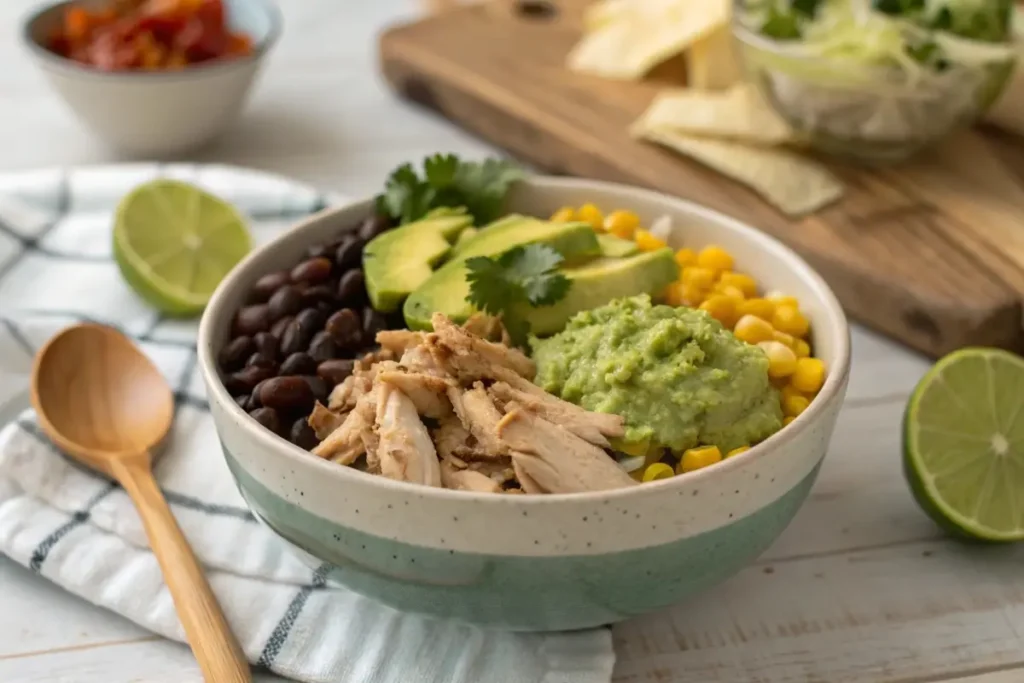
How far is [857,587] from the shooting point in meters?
1.96

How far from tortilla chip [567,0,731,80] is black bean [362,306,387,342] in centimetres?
178

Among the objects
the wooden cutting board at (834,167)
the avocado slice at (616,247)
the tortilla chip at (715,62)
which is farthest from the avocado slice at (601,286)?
the tortilla chip at (715,62)

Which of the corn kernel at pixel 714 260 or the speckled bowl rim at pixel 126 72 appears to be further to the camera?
the speckled bowl rim at pixel 126 72

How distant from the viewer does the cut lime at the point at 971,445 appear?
6.48 ft

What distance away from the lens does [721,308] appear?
204 cm

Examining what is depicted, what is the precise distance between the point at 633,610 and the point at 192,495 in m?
0.91

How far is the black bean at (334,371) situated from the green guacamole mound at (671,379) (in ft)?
1.13

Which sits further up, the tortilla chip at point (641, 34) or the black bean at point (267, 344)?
the black bean at point (267, 344)

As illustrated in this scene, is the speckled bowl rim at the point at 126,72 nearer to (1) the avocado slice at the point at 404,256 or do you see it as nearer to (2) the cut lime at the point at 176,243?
(2) the cut lime at the point at 176,243

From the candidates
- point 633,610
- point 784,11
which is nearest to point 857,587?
point 633,610

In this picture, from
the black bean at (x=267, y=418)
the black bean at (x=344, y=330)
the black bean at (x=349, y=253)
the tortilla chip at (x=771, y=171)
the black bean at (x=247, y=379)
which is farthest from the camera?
the tortilla chip at (x=771, y=171)

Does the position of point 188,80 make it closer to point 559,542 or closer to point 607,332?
point 607,332

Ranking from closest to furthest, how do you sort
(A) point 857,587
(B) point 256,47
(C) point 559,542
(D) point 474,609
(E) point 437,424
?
1. (C) point 559,542
2. (D) point 474,609
3. (E) point 437,424
4. (A) point 857,587
5. (B) point 256,47

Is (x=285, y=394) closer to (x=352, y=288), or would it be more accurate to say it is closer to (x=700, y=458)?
(x=352, y=288)
